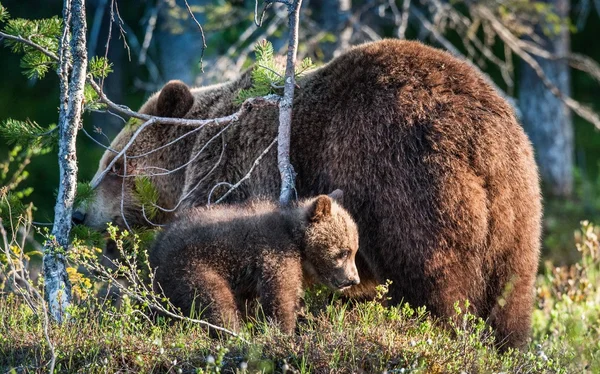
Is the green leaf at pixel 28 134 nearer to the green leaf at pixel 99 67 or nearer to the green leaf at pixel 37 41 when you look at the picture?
the green leaf at pixel 37 41

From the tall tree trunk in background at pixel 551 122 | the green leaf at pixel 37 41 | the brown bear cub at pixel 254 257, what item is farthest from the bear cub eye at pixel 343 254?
the tall tree trunk in background at pixel 551 122

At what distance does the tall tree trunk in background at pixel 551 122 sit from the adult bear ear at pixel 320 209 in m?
10.2

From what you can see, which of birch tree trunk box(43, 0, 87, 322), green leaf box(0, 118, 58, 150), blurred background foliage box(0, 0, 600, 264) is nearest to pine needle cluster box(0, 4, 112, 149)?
green leaf box(0, 118, 58, 150)

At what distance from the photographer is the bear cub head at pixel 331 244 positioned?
4.98 metres

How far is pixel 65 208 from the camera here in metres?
5.14

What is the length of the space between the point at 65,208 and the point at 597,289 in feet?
14.9

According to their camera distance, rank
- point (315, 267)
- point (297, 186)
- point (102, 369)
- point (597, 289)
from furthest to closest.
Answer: point (597, 289)
point (297, 186)
point (315, 267)
point (102, 369)

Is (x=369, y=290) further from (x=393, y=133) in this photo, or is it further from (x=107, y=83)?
(x=107, y=83)

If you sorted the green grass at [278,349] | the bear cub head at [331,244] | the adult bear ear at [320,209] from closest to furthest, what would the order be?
1. the green grass at [278,349]
2. the adult bear ear at [320,209]
3. the bear cub head at [331,244]

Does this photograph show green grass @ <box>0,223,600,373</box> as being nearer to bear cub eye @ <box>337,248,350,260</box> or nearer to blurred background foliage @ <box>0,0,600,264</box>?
bear cub eye @ <box>337,248,350,260</box>

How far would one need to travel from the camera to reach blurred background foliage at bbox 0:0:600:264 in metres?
9.73

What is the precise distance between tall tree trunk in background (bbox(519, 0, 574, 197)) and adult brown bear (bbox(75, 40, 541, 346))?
363 inches

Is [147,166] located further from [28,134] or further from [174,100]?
[28,134]

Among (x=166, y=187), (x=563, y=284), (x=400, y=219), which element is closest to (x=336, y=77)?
(x=400, y=219)
